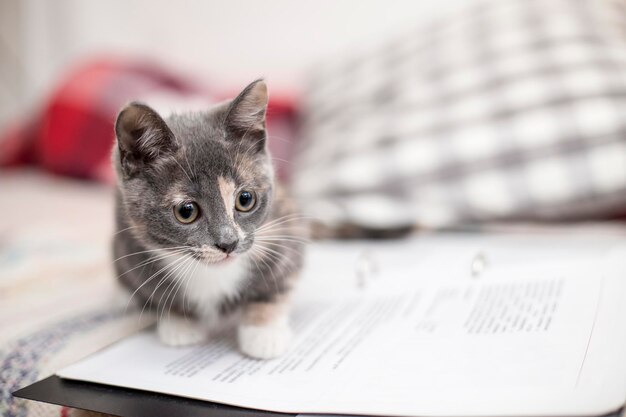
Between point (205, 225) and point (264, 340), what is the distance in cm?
18

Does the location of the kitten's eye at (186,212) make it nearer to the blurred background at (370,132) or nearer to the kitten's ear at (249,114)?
the kitten's ear at (249,114)

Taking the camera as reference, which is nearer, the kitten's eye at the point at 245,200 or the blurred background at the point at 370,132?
the kitten's eye at the point at 245,200

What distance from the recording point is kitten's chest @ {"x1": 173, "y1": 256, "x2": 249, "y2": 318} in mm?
840

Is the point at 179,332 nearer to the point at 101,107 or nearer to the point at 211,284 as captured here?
the point at 211,284

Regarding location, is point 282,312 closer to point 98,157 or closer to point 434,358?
point 434,358

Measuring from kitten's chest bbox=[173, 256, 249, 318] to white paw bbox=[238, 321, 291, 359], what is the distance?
8 cm

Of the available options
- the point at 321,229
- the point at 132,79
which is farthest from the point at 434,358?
the point at 132,79

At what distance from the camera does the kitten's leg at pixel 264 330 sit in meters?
0.75

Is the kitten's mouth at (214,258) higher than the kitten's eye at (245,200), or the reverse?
the kitten's eye at (245,200)

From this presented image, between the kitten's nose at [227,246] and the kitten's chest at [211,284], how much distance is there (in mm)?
87

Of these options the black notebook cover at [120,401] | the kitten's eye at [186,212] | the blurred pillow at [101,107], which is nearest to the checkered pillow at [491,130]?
the blurred pillow at [101,107]

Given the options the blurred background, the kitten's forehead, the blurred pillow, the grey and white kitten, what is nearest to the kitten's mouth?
the grey and white kitten

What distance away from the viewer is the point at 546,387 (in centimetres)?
56

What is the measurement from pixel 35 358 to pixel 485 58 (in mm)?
1363
